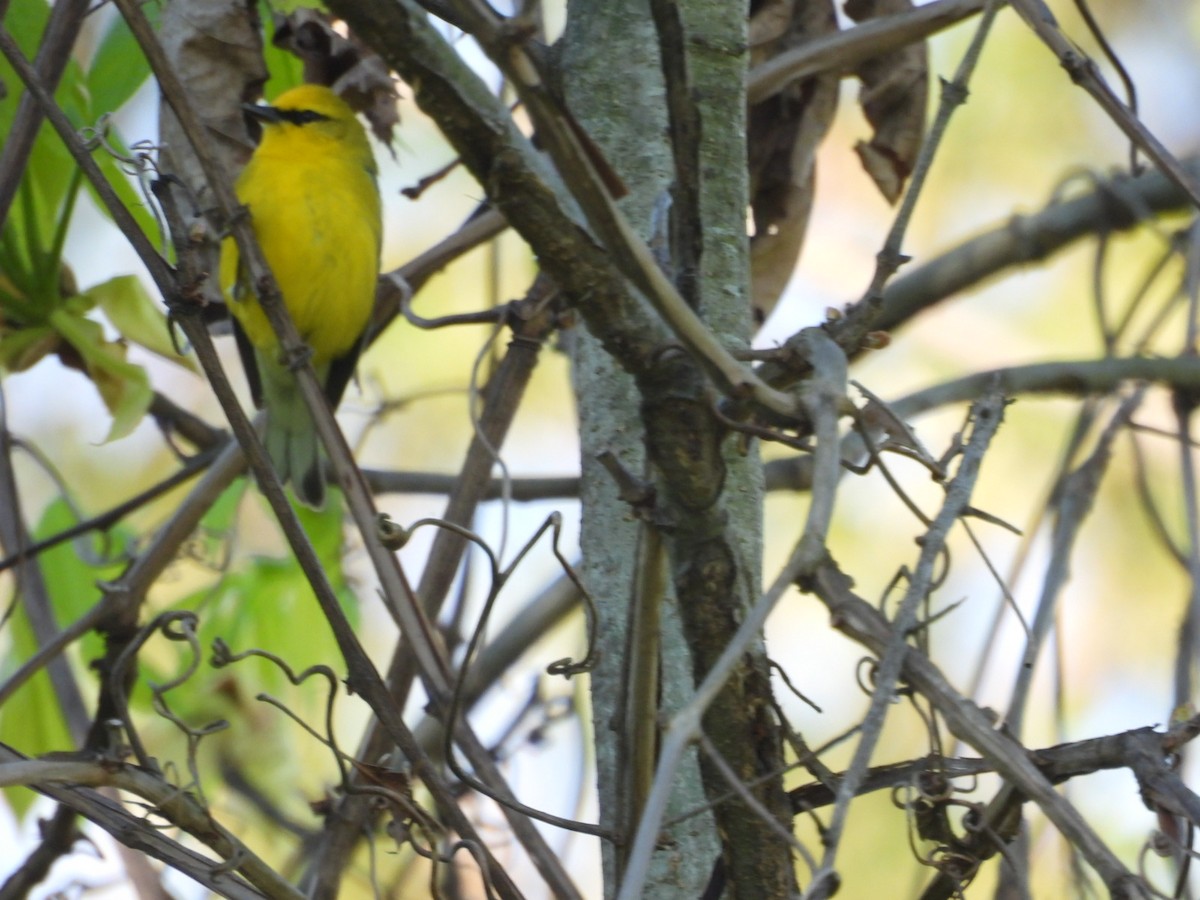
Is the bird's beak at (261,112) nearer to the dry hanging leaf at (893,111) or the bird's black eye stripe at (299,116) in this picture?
the bird's black eye stripe at (299,116)

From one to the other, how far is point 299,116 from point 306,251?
0.38m

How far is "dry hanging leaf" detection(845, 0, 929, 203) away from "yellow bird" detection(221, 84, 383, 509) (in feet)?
4.45

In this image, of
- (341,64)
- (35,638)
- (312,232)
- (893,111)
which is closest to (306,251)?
(312,232)

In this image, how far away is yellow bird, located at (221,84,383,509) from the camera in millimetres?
3408

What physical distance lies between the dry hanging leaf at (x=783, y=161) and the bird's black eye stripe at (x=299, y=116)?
1.21m

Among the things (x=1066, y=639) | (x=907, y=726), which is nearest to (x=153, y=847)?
(x=907, y=726)

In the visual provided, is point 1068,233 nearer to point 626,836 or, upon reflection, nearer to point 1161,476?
point 1161,476

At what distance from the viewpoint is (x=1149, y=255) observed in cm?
492

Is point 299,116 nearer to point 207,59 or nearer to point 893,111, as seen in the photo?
point 207,59

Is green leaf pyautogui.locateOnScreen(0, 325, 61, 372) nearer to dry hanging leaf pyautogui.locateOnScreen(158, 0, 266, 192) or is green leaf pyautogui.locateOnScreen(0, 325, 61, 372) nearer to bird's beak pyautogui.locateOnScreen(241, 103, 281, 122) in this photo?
dry hanging leaf pyautogui.locateOnScreen(158, 0, 266, 192)

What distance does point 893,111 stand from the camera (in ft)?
8.56

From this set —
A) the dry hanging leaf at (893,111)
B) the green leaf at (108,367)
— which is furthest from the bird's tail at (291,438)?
the dry hanging leaf at (893,111)

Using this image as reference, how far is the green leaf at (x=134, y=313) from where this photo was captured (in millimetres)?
2328

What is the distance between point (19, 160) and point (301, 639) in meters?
1.15
